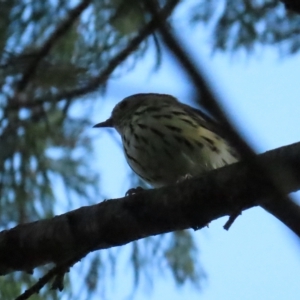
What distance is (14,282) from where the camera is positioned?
268 cm

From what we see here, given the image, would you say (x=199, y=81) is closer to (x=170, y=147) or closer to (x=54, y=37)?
(x=54, y=37)

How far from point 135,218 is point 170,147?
958 millimetres

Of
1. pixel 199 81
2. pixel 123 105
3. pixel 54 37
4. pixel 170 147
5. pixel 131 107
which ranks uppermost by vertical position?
pixel 123 105

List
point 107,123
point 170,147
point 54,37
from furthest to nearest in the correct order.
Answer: point 107,123 → point 170,147 → point 54,37

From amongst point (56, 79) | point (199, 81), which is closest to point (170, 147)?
point (56, 79)

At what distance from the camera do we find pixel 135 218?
1.90 meters

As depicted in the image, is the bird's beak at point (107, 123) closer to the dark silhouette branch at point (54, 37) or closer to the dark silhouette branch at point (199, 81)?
the dark silhouette branch at point (54, 37)

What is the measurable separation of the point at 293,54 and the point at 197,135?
1.81 feet

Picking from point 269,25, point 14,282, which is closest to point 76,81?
point 14,282

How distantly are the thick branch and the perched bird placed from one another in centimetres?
84

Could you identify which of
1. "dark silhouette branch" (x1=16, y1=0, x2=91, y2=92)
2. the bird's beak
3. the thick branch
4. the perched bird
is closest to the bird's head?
the bird's beak

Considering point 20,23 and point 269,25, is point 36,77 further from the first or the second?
point 269,25

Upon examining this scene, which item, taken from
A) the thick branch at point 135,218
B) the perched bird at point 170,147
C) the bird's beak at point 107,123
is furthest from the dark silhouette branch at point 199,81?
the bird's beak at point 107,123

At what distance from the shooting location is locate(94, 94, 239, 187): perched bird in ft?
9.22
